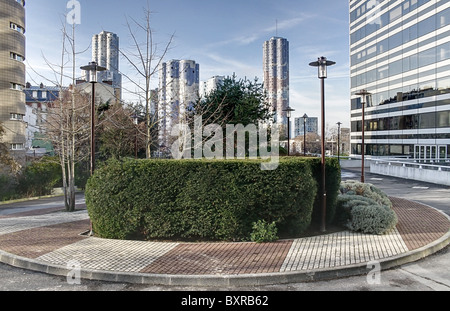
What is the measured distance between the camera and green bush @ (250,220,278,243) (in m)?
7.86

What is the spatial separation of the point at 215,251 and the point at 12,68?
29.8m

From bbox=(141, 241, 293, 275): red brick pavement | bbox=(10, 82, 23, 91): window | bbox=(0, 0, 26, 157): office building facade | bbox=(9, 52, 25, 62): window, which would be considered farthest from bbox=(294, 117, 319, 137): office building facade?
bbox=(141, 241, 293, 275): red brick pavement

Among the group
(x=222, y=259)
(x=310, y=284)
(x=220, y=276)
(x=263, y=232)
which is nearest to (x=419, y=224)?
(x=263, y=232)

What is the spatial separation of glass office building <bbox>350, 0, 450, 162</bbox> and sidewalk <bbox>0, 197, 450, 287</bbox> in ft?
94.5

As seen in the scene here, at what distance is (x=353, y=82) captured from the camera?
5738 centimetres

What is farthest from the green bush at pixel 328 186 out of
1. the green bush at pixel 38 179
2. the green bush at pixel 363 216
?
the green bush at pixel 38 179

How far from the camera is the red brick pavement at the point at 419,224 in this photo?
7.98 meters

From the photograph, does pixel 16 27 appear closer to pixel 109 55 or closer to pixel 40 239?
pixel 109 55

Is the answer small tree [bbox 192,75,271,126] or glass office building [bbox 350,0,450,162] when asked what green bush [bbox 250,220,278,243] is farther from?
glass office building [bbox 350,0,450,162]

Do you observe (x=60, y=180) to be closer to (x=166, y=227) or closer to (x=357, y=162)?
(x=166, y=227)

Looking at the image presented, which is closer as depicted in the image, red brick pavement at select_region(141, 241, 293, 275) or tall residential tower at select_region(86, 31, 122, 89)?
red brick pavement at select_region(141, 241, 293, 275)

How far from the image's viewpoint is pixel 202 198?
313 inches

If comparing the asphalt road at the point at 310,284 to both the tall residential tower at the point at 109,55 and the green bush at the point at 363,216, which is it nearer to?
the green bush at the point at 363,216

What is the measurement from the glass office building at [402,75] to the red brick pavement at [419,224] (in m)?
23.2
